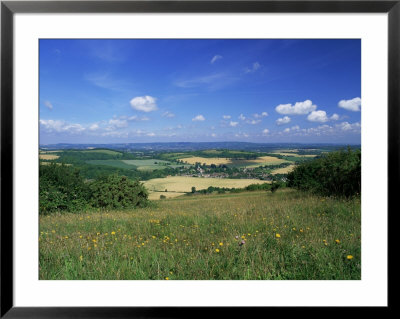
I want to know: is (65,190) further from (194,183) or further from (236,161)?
(236,161)

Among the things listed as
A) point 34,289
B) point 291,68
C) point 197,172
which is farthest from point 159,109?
point 34,289

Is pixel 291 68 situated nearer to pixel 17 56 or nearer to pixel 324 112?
pixel 324 112

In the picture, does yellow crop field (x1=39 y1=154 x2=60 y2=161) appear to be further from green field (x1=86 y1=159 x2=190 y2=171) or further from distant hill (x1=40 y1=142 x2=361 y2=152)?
green field (x1=86 y1=159 x2=190 y2=171)

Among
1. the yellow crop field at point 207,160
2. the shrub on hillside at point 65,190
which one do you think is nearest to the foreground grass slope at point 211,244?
the shrub on hillside at point 65,190

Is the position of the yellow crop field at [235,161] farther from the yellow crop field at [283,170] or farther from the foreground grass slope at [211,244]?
the foreground grass slope at [211,244]

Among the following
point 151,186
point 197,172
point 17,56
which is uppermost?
point 17,56

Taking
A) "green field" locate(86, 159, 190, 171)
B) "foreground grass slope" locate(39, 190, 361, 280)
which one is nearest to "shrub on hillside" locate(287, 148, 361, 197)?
"foreground grass slope" locate(39, 190, 361, 280)

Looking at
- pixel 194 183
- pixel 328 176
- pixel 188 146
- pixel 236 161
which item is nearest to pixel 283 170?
pixel 236 161
